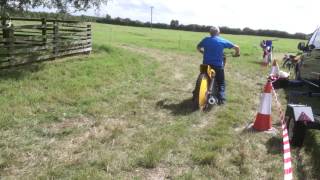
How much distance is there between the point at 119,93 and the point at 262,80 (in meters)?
6.42

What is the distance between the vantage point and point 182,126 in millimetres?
8352

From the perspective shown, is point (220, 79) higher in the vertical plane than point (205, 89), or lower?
higher

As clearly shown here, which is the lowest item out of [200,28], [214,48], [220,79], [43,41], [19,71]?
[200,28]

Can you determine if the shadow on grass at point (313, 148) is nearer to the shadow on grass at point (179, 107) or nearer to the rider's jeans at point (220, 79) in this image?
the shadow on grass at point (179, 107)

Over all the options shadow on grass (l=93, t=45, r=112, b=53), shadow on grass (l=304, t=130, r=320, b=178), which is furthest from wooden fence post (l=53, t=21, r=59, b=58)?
shadow on grass (l=304, t=130, r=320, b=178)

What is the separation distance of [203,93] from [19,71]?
5.31 meters

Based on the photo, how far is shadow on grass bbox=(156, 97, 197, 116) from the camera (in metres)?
9.69

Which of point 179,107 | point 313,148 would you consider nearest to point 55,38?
point 179,107

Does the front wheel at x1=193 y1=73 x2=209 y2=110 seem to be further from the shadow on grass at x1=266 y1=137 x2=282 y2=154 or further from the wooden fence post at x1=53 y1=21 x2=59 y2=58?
the wooden fence post at x1=53 y1=21 x2=59 y2=58

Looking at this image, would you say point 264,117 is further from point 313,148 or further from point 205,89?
point 205,89

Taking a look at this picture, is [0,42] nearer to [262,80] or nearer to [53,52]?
[53,52]

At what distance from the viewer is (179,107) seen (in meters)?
10.2

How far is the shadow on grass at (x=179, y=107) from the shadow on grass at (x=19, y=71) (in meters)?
3.68

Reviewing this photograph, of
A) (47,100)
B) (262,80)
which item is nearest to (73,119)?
(47,100)
